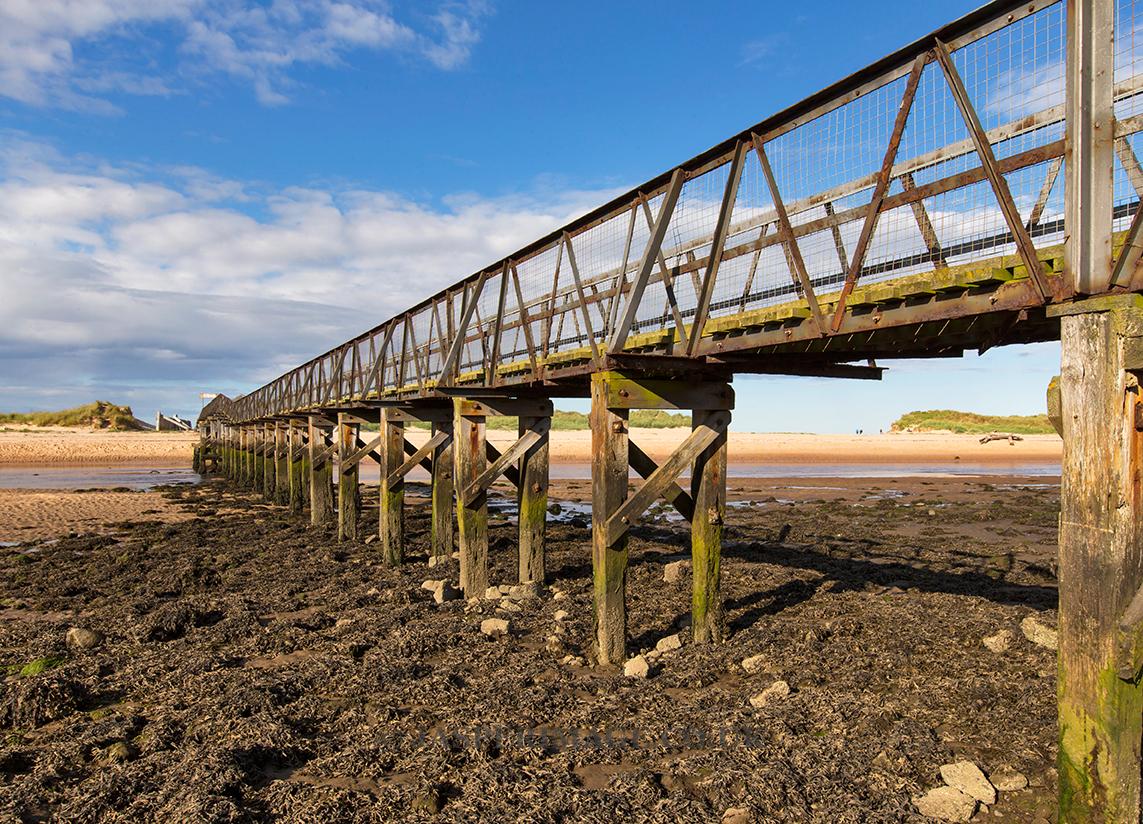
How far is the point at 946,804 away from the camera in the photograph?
184 inches

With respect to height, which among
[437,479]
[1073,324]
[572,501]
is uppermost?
[1073,324]

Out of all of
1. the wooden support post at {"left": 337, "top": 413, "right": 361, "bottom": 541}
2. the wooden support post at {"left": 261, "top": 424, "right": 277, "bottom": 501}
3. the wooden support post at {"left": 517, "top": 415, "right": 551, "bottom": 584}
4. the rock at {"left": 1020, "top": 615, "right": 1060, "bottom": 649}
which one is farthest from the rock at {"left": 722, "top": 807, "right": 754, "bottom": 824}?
the wooden support post at {"left": 261, "top": 424, "right": 277, "bottom": 501}

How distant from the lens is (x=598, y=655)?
7.65m

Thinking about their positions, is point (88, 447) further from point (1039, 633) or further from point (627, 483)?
point (1039, 633)

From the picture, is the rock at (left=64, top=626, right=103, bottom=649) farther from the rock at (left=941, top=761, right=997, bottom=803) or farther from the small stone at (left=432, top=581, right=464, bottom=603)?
the rock at (left=941, top=761, right=997, bottom=803)

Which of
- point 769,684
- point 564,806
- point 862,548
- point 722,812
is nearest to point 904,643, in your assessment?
point 769,684

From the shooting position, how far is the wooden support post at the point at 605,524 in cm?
764

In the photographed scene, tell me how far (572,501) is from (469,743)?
2060 centimetres

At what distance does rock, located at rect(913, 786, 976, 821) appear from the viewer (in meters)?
4.60

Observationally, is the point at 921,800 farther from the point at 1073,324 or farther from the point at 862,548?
the point at 862,548

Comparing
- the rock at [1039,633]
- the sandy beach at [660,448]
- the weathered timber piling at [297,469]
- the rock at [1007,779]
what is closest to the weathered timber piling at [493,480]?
the rock at [1039,633]

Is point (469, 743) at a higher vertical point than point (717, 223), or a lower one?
lower

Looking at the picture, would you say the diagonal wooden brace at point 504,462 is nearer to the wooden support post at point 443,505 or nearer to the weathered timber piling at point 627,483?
the wooden support post at point 443,505

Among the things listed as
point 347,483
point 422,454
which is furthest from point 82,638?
point 347,483
